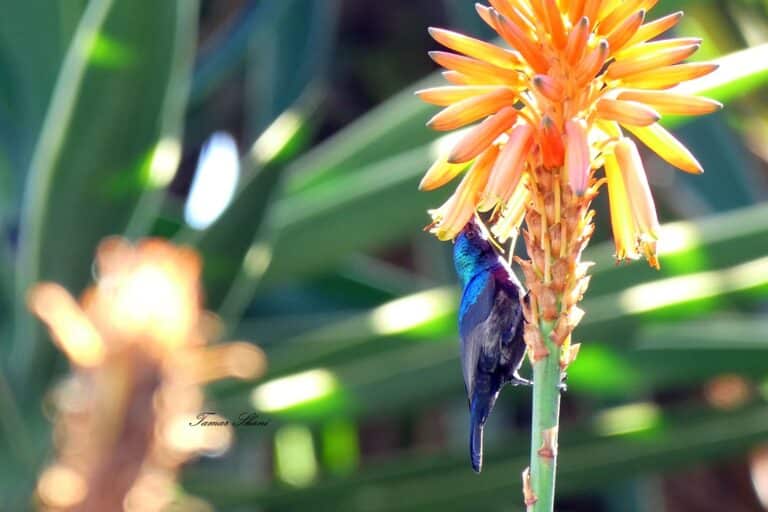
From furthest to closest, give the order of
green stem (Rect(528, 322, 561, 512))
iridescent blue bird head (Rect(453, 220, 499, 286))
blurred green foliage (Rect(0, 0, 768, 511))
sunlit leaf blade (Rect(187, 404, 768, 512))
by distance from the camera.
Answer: sunlit leaf blade (Rect(187, 404, 768, 512))
blurred green foliage (Rect(0, 0, 768, 511))
iridescent blue bird head (Rect(453, 220, 499, 286))
green stem (Rect(528, 322, 561, 512))

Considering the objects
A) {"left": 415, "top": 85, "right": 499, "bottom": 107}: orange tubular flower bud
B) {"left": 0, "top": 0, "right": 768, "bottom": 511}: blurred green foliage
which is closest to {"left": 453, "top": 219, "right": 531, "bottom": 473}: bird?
{"left": 415, "top": 85, "right": 499, "bottom": 107}: orange tubular flower bud

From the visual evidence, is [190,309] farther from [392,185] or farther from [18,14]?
[18,14]

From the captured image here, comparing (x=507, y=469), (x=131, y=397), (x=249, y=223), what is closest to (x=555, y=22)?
(x=131, y=397)

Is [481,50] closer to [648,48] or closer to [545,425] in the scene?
[648,48]

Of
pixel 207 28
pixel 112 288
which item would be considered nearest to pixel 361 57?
pixel 207 28

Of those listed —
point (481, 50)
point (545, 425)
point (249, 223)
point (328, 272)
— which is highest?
point (328, 272)

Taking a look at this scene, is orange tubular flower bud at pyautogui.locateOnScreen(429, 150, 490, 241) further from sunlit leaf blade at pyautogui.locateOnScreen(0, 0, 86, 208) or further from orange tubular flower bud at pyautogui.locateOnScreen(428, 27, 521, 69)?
sunlit leaf blade at pyautogui.locateOnScreen(0, 0, 86, 208)
